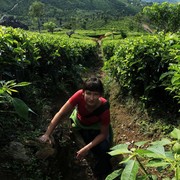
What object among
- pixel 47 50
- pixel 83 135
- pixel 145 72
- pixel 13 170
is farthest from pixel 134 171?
pixel 47 50

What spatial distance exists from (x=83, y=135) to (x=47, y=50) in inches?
116

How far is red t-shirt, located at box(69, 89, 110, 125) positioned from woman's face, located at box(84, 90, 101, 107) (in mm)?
257

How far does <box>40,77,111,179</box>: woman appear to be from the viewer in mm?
3799

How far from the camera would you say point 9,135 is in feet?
12.2

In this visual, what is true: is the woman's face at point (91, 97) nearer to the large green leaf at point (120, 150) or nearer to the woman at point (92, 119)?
the woman at point (92, 119)

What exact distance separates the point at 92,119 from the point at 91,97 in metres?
0.61

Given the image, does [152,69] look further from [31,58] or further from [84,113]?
[31,58]

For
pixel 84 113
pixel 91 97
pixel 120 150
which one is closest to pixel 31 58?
pixel 84 113

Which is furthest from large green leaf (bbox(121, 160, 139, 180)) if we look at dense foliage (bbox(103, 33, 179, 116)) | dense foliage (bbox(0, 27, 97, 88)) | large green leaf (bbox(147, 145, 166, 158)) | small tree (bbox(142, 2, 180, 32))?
small tree (bbox(142, 2, 180, 32))

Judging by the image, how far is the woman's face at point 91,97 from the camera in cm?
381

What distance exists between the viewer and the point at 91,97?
3820 mm

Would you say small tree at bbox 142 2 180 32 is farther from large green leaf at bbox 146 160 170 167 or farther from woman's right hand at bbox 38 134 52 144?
large green leaf at bbox 146 160 170 167

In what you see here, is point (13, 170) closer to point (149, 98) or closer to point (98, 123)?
point (98, 123)

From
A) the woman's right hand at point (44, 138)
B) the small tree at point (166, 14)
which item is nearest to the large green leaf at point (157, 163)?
the woman's right hand at point (44, 138)
